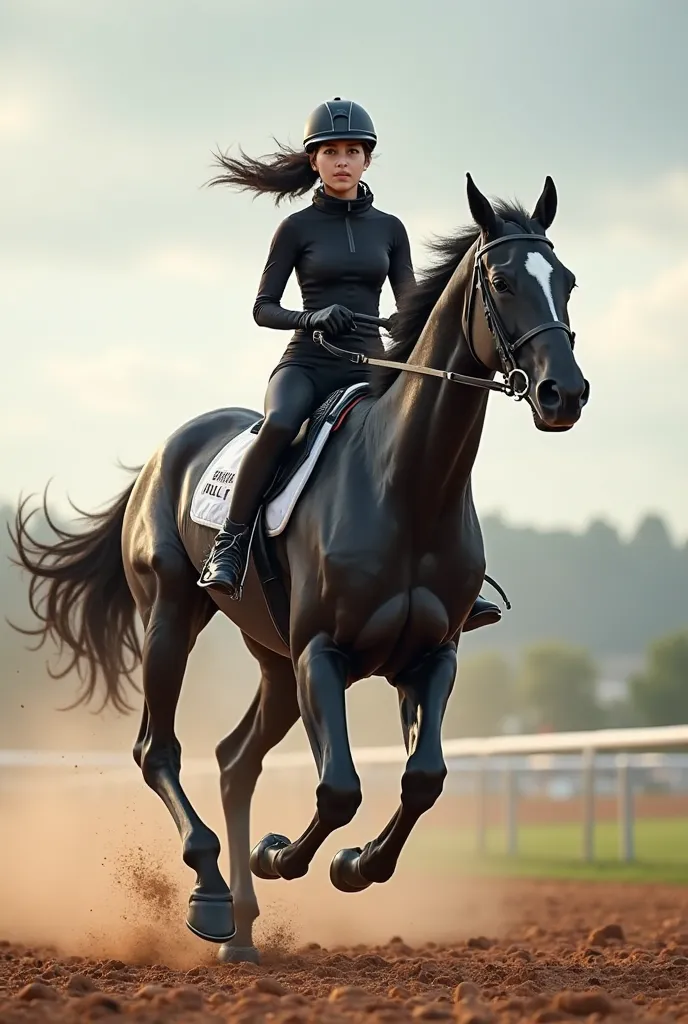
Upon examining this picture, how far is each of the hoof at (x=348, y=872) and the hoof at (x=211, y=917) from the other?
0.88m

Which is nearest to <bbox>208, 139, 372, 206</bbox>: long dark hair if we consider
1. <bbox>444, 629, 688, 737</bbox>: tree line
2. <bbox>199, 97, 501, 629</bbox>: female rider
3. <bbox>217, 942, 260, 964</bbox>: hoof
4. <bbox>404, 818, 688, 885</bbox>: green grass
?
<bbox>199, 97, 501, 629</bbox>: female rider

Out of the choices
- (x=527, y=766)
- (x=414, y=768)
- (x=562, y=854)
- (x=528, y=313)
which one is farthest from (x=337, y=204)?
(x=562, y=854)

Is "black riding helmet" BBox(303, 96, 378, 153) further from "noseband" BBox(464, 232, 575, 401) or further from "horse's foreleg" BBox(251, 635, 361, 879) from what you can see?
"horse's foreleg" BBox(251, 635, 361, 879)

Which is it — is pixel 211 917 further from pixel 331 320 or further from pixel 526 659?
pixel 526 659

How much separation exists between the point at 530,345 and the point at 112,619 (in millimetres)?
4567

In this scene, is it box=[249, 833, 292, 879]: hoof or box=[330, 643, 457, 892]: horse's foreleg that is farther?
box=[249, 833, 292, 879]: hoof

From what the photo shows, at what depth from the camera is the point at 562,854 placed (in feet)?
60.9

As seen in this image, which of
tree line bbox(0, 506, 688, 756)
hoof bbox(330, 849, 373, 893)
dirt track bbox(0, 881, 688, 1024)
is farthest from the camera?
tree line bbox(0, 506, 688, 756)

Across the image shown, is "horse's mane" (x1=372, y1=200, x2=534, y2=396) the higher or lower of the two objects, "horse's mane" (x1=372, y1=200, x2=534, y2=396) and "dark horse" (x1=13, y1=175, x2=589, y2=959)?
the higher

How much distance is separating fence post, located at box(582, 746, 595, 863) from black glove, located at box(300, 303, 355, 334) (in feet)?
29.0

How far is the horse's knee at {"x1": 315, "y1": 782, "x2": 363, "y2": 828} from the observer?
597cm

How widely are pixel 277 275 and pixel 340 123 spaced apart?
73 cm

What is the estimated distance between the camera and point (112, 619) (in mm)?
9352

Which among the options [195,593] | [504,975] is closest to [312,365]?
[195,593]
